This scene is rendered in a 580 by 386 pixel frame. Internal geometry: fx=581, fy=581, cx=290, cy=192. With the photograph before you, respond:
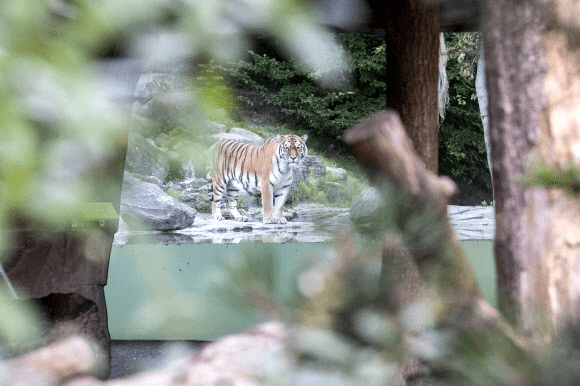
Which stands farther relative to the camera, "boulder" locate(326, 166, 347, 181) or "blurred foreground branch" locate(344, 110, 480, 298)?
"boulder" locate(326, 166, 347, 181)

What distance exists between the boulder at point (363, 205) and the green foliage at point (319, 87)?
1.04 m

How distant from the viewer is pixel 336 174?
4.93 metres

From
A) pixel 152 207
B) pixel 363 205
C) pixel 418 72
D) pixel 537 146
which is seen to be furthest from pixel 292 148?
pixel 537 146

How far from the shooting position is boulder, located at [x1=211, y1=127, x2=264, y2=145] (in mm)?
4863

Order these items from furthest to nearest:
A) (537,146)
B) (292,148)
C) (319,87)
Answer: (319,87) < (292,148) < (537,146)

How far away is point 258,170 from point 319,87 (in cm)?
123

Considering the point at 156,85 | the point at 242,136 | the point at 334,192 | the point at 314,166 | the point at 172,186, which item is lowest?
the point at 334,192

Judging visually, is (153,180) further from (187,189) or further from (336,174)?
(336,174)

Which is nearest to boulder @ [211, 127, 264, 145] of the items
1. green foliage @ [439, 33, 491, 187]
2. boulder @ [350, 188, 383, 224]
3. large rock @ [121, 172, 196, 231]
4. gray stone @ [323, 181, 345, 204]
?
large rock @ [121, 172, 196, 231]

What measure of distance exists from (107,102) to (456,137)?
6.11 m

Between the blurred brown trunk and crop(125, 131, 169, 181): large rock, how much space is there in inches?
156

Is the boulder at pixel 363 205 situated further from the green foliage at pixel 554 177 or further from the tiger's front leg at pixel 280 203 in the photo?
the green foliage at pixel 554 177

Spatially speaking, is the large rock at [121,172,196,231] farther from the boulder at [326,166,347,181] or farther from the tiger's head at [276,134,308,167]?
the boulder at [326,166,347,181]

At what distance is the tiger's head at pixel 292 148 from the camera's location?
5.07 m
